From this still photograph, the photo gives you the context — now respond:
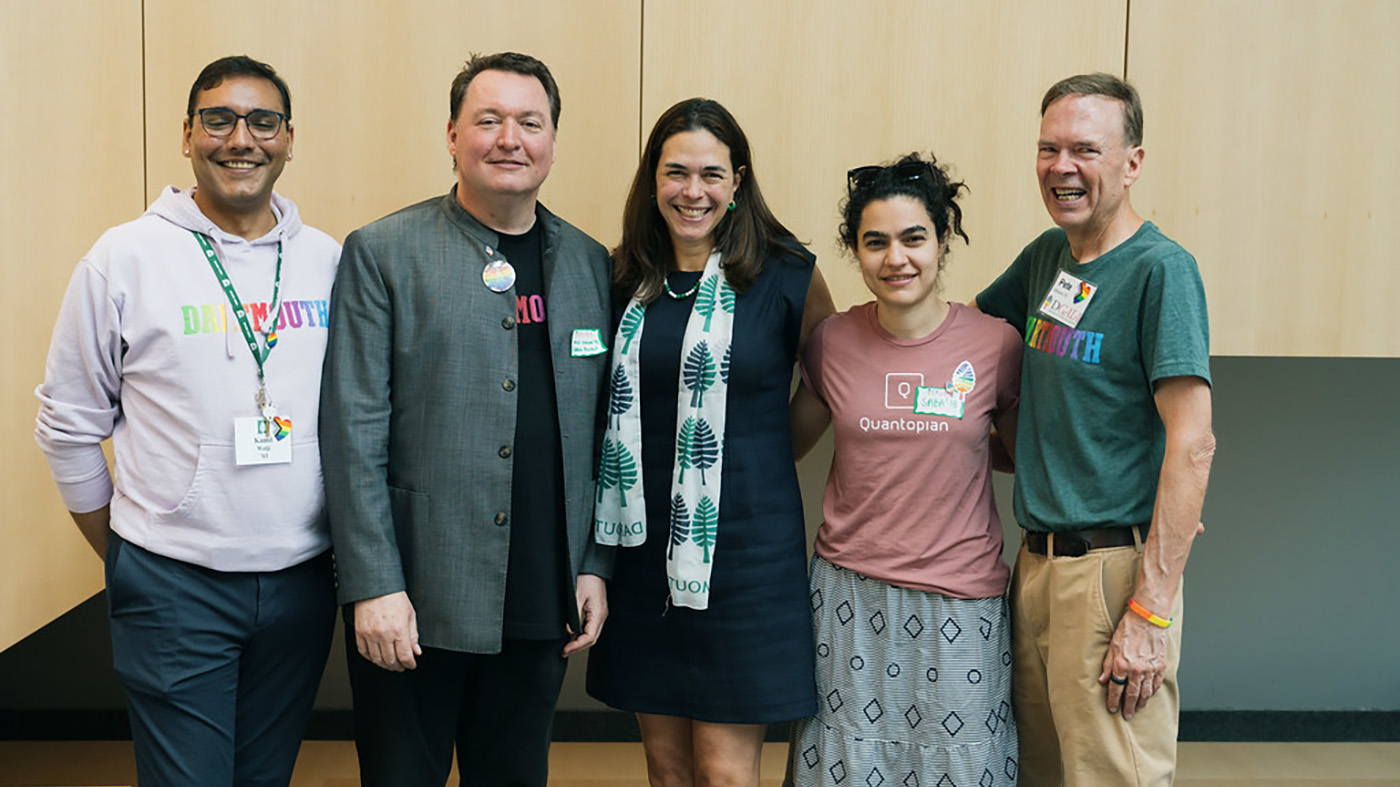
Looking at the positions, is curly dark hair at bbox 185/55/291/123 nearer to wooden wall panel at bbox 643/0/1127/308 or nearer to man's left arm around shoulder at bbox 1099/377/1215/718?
wooden wall panel at bbox 643/0/1127/308

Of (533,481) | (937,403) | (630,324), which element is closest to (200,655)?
(533,481)

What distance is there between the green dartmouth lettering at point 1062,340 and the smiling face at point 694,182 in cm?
65

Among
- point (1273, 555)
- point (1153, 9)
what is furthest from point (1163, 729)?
point (1273, 555)

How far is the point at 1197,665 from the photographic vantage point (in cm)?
352

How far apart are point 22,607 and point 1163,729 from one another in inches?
90.1

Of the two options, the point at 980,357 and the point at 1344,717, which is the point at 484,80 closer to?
the point at 980,357

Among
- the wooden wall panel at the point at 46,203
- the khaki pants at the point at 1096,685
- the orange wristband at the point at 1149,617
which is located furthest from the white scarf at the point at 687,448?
the wooden wall panel at the point at 46,203

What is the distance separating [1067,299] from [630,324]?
84 centimetres

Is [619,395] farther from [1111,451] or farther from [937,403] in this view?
[1111,451]

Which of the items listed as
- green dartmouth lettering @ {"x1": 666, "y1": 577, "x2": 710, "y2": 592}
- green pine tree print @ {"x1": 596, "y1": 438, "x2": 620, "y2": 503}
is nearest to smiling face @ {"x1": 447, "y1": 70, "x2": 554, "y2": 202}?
green pine tree print @ {"x1": 596, "y1": 438, "x2": 620, "y2": 503}

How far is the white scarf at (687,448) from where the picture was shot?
1.95 m

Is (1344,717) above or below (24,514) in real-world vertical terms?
below

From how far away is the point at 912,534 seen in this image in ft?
6.25

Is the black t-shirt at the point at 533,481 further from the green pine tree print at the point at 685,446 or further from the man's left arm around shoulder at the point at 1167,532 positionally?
the man's left arm around shoulder at the point at 1167,532
